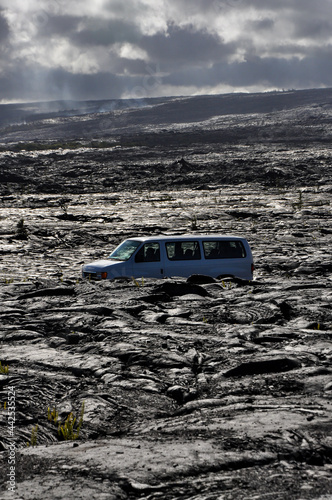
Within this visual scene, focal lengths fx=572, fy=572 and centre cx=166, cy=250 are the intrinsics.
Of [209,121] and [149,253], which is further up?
[209,121]

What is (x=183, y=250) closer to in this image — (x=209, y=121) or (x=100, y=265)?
(x=100, y=265)

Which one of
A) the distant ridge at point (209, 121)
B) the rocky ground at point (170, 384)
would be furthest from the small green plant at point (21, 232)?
the distant ridge at point (209, 121)

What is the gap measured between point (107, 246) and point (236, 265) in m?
12.5

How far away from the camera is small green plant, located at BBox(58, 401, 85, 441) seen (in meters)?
5.95

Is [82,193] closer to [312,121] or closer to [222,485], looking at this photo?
[222,485]

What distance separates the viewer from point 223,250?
15906mm

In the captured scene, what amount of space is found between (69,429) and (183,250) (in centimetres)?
976

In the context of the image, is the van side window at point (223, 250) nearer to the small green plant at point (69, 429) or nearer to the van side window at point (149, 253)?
the van side window at point (149, 253)

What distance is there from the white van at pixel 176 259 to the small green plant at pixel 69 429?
8822mm

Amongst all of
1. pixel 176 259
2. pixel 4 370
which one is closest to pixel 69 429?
pixel 4 370

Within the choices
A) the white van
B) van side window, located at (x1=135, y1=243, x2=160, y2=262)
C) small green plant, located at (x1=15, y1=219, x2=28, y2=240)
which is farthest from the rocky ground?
small green plant, located at (x1=15, y1=219, x2=28, y2=240)

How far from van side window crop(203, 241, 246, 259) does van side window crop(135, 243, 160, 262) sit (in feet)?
4.51

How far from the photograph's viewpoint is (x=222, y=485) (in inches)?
179

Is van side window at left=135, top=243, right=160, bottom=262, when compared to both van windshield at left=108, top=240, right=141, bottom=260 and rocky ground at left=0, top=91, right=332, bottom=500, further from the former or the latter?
rocky ground at left=0, top=91, right=332, bottom=500
